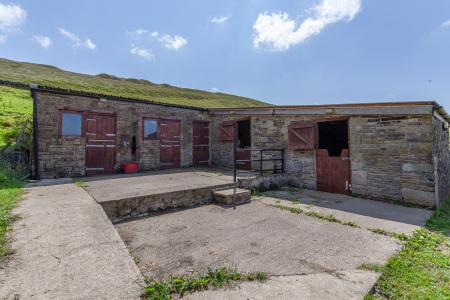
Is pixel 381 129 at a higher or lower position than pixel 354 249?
higher

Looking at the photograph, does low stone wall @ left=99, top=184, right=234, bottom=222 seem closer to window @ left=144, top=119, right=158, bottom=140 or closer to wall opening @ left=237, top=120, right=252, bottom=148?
window @ left=144, top=119, right=158, bottom=140

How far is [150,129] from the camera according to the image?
10188 millimetres

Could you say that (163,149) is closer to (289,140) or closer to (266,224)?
(289,140)

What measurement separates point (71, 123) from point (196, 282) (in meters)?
8.29

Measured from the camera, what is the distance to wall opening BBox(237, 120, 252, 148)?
1125 cm

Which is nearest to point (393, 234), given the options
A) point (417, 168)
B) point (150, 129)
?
point (417, 168)

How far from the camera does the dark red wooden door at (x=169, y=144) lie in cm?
1049

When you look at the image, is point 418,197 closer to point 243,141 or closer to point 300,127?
point 300,127

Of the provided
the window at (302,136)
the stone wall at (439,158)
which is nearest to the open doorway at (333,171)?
the window at (302,136)

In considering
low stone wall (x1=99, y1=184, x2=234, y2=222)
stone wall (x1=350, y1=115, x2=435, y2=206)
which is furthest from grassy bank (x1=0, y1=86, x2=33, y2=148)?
stone wall (x1=350, y1=115, x2=435, y2=206)

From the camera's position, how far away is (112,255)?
2.48 m

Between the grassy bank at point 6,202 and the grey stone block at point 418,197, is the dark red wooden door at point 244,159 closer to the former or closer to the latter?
the grey stone block at point 418,197

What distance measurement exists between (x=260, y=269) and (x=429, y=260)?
2327 millimetres

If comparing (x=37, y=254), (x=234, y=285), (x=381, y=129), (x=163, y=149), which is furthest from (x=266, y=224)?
(x=163, y=149)
